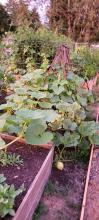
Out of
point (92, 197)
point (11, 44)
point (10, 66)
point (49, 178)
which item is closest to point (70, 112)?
point (49, 178)

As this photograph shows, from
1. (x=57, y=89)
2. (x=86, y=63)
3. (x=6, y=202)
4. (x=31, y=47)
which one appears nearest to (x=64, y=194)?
(x=6, y=202)

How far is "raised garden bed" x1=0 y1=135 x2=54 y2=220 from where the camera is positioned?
2.37 metres

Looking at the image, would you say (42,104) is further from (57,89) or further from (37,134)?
(37,134)

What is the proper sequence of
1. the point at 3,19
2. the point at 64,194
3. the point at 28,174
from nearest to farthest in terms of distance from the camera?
the point at 28,174 < the point at 64,194 < the point at 3,19

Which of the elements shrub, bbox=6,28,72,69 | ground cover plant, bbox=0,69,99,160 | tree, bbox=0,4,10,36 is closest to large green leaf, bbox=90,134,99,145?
ground cover plant, bbox=0,69,99,160

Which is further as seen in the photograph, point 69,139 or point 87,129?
point 87,129

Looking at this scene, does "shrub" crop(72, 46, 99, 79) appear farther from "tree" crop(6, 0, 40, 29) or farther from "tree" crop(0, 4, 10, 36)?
"tree" crop(0, 4, 10, 36)

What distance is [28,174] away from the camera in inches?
107

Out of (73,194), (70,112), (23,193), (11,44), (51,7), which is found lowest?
(73,194)

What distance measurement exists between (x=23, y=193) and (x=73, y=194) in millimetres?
883

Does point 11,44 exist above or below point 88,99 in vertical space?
above

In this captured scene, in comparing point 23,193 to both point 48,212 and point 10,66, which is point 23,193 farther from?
point 10,66

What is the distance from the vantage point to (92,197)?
3053mm

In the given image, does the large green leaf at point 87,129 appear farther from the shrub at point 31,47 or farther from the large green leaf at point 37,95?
the shrub at point 31,47
